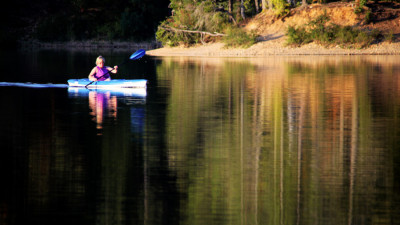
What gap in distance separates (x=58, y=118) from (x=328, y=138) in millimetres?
7021

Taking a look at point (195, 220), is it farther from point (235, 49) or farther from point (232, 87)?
point (235, 49)

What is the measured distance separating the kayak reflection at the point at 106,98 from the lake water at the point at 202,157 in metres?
0.06

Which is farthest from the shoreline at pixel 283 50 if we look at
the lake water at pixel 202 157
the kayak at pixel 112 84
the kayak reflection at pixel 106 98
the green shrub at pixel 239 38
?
the kayak reflection at pixel 106 98

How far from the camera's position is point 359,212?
958 cm

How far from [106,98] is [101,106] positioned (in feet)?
8.38

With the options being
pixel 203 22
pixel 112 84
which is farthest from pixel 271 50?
pixel 112 84

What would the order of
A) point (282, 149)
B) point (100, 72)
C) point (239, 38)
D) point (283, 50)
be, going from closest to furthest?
point (282, 149), point (100, 72), point (283, 50), point (239, 38)

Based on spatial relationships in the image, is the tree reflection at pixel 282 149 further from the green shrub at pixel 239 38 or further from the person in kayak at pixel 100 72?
the green shrub at pixel 239 38

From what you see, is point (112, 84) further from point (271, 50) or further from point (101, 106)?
point (271, 50)

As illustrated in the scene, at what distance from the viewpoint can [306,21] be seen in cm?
5391

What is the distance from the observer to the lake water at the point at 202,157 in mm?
9695

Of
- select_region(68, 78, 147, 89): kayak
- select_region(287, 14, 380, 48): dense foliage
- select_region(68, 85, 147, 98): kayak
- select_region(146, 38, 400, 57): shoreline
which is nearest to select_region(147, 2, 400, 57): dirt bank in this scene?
select_region(146, 38, 400, 57): shoreline

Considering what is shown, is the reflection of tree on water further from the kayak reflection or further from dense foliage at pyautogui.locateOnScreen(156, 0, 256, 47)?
dense foliage at pyautogui.locateOnScreen(156, 0, 256, 47)

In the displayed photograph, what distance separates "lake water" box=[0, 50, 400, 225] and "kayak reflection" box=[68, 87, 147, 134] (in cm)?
6
